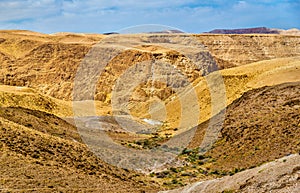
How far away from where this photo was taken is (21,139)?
26.4 meters

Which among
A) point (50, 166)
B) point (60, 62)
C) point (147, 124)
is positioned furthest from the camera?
point (60, 62)

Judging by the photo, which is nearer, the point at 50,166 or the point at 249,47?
the point at 50,166

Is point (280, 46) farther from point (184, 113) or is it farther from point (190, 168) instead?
point (190, 168)

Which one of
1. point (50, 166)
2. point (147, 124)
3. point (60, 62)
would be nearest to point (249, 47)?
point (60, 62)

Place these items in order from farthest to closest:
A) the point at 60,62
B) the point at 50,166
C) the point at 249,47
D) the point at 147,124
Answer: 1. the point at 249,47
2. the point at 60,62
3. the point at 147,124
4. the point at 50,166

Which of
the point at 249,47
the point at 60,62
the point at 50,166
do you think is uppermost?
the point at 249,47

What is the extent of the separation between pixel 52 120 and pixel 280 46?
72.0 meters

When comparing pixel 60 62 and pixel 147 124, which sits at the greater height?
pixel 60 62

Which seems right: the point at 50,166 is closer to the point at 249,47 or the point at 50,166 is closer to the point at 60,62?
the point at 60,62

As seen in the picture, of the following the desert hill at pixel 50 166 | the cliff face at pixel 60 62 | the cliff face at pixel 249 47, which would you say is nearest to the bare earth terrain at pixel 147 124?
the desert hill at pixel 50 166

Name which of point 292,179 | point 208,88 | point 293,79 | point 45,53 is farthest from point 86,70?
point 292,179

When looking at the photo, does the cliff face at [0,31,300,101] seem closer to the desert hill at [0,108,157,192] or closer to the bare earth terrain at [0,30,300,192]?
the bare earth terrain at [0,30,300,192]

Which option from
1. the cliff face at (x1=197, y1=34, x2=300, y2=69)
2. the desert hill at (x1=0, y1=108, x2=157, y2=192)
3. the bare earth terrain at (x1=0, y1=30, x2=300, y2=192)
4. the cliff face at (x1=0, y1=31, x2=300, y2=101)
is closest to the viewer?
the desert hill at (x1=0, y1=108, x2=157, y2=192)

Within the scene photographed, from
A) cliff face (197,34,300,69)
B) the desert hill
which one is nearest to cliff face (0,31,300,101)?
cliff face (197,34,300,69)
